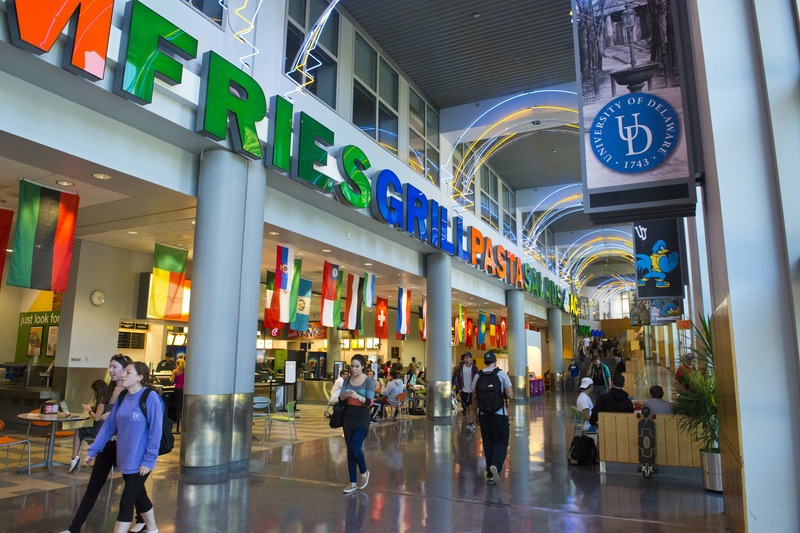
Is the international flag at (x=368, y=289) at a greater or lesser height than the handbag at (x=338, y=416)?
greater

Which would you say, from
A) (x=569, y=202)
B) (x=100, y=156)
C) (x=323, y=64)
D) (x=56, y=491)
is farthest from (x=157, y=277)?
(x=569, y=202)

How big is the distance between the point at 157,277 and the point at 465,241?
886cm

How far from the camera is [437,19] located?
11.4 meters

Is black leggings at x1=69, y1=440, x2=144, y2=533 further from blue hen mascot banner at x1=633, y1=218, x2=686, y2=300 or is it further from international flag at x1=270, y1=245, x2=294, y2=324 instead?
blue hen mascot banner at x1=633, y1=218, x2=686, y2=300

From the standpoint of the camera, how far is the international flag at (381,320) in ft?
47.1

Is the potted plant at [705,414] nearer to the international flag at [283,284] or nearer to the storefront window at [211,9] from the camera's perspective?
the international flag at [283,284]

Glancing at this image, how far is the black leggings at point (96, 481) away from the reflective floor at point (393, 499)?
633mm

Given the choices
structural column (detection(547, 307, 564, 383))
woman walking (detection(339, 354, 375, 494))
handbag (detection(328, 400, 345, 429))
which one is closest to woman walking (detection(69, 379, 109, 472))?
handbag (detection(328, 400, 345, 429))

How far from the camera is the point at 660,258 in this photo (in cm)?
1138

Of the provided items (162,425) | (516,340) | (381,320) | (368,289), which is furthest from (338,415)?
(516,340)

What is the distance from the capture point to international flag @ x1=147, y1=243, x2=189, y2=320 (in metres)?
9.47

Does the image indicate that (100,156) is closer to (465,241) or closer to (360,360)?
(360,360)

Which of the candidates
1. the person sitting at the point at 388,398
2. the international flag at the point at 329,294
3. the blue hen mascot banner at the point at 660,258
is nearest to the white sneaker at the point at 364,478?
the international flag at the point at 329,294

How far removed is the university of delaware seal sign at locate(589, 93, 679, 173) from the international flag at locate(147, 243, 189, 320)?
7685mm
